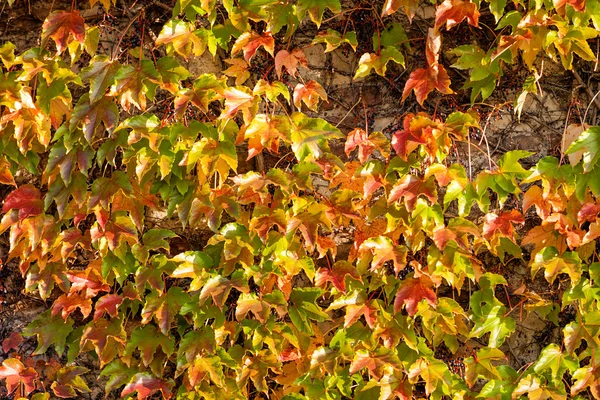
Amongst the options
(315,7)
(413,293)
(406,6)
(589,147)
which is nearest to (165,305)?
(413,293)

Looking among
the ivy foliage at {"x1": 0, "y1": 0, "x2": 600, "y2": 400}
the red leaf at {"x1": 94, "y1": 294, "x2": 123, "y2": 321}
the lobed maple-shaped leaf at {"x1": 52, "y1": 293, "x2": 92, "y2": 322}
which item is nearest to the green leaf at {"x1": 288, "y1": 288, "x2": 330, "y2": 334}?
the ivy foliage at {"x1": 0, "y1": 0, "x2": 600, "y2": 400}

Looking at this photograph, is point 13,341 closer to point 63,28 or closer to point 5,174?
point 5,174

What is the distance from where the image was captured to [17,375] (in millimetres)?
2418

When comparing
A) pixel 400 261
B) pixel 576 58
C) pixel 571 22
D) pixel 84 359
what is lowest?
pixel 84 359

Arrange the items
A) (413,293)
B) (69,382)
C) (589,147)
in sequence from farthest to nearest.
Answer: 1. (69,382)
2. (413,293)
3. (589,147)

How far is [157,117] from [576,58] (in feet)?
4.75

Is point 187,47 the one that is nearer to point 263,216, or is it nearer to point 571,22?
point 263,216

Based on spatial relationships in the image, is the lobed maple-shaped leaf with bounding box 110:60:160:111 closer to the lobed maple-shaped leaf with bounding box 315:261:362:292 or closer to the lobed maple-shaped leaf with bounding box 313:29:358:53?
the lobed maple-shaped leaf with bounding box 313:29:358:53

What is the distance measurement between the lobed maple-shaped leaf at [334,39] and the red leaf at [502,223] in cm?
71

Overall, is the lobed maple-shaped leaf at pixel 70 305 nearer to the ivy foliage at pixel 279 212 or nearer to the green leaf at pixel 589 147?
the ivy foliage at pixel 279 212

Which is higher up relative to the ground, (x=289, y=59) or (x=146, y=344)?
(x=289, y=59)

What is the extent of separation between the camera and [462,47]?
229cm

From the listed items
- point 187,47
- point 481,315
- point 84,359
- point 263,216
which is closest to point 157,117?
point 187,47

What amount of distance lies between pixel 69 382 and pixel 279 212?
3.24ft
